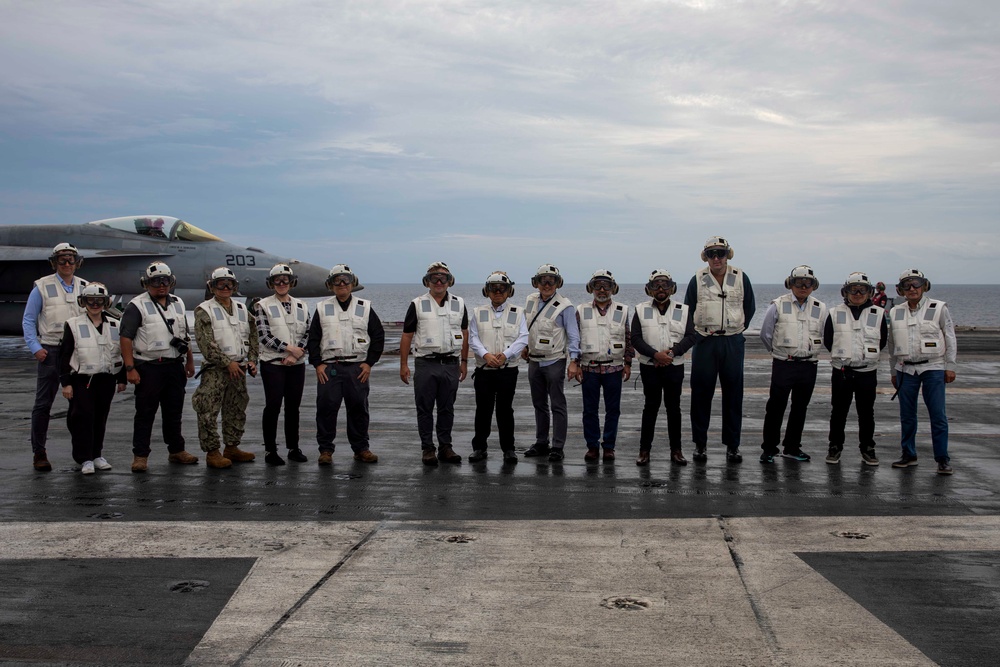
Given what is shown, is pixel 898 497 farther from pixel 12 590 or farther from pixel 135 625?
pixel 12 590

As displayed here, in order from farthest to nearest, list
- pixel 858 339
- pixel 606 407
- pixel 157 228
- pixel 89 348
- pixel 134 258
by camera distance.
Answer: pixel 157 228, pixel 134 258, pixel 606 407, pixel 858 339, pixel 89 348

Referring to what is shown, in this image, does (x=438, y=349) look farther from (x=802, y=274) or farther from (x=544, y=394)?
(x=802, y=274)

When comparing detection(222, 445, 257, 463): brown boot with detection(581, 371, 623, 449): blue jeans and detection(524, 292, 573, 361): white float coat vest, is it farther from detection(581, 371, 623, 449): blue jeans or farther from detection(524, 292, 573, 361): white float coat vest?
detection(581, 371, 623, 449): blue jeans

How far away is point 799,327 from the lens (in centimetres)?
919

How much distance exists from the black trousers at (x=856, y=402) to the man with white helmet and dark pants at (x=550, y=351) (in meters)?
2.82

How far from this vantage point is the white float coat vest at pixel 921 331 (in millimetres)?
8789

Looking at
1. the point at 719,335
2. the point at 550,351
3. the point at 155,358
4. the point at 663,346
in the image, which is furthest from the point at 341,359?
the point at 719,335

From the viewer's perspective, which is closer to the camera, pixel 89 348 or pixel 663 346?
pixel 89 348

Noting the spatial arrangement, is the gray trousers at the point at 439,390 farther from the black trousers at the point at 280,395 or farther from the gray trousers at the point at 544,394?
the black trousers at the point at 280,395

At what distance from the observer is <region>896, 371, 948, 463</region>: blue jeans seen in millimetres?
8586

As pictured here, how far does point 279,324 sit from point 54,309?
7.87ft

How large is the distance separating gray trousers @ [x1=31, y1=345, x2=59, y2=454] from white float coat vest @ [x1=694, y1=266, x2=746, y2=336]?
6896 mm

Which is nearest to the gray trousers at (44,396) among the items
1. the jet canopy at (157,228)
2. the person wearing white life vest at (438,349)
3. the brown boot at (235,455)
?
the brown boot at (235,455)

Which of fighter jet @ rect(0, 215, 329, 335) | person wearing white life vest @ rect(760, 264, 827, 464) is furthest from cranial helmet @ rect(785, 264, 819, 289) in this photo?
fighter jet @ rect(0, 215, 329, 335)
